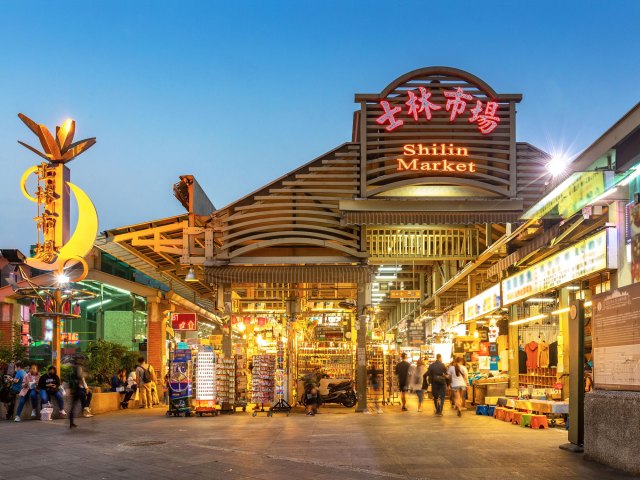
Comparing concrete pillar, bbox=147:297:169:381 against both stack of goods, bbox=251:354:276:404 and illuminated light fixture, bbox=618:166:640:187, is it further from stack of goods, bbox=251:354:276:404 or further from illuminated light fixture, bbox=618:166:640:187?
illuminated light fixture, bbox=618:166:640:187

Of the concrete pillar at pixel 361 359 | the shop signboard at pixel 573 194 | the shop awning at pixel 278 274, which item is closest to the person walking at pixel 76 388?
the shop awning at pixel 278 274

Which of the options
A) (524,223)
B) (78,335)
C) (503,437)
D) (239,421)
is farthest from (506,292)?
(78,335)

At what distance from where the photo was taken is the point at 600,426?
10.7m

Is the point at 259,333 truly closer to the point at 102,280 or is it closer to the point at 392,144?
the point at 102,280

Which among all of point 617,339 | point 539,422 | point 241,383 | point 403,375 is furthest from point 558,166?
point 241,383

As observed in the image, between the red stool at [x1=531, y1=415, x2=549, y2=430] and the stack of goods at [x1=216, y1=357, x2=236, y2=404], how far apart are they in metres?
9.17

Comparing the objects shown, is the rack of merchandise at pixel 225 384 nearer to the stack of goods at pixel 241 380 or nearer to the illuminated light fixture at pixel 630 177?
the stack of goods at pixel 241 380

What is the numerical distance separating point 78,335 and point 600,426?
88.9 feet

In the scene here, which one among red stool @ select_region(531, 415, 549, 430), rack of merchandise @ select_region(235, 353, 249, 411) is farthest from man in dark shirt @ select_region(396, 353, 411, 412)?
red stool @ select_region(531, 415, 549, 430)

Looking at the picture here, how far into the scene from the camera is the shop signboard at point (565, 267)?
38.1 ft

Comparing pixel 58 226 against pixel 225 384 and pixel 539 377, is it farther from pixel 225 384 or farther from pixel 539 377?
pixel 539 377

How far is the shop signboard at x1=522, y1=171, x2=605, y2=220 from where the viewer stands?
1046 centimetres

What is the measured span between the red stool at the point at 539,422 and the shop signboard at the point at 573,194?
16.8ft

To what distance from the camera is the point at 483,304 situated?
69.2 feet
